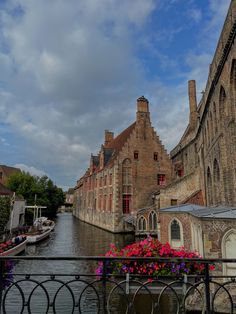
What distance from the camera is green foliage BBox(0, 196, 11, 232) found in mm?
25456

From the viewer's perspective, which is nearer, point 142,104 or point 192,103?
point 192,103

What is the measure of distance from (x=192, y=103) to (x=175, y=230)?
72.0 ft

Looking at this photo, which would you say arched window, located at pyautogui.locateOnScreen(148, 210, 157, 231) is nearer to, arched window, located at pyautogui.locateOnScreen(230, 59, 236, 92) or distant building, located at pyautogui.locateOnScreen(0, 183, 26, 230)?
distant building, located at pyautogui.locateOnScreen(0, 183, 26, 230)

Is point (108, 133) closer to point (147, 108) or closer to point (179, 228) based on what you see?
point (147, 108)

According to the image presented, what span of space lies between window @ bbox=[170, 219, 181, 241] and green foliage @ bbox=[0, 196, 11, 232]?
56.6 feet

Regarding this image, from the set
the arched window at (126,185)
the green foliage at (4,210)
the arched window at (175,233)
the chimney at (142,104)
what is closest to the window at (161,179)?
the arched window at (126,185)

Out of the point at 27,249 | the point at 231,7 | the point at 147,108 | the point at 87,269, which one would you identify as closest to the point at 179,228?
the point at 87,269

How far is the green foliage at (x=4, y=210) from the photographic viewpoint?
25.5m

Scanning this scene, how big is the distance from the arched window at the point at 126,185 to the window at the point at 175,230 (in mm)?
16000

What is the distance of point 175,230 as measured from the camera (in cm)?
1567

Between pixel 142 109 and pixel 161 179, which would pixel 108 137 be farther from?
pixel 161 179

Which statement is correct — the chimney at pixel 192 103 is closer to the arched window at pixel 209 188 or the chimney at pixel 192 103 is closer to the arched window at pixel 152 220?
the arched window at pixel 152 220

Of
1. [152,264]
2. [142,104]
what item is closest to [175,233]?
[152,264]

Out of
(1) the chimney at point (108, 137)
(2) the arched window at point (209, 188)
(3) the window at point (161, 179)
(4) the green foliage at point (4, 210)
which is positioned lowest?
(4) the green foliage at point (4, 210)
